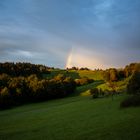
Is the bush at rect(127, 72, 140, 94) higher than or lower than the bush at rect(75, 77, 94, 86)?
lower

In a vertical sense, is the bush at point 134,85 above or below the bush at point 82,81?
below

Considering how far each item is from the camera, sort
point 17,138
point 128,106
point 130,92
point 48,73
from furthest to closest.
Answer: point 48,73 < point 130,92 < point 128,106 < point 17,138

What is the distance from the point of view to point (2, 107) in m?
93.4

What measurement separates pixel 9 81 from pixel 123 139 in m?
90.0

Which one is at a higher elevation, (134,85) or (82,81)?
(82,81)

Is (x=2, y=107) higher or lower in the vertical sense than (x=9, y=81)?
lower

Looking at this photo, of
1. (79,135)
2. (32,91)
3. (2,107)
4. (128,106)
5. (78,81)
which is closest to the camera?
(79,135)

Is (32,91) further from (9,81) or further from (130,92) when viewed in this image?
(130,92)

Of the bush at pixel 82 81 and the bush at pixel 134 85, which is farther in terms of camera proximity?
the bush at pixel 82 81

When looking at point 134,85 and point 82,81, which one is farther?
point 82,81

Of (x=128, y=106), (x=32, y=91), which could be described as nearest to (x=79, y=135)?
(x=128, y=106)

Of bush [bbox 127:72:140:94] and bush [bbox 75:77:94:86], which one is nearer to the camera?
bush [bbox 127:72:140:94]

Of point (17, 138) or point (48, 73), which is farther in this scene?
point (48, 73)

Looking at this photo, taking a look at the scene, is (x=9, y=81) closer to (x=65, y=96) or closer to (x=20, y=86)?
(x=20, y=86)
